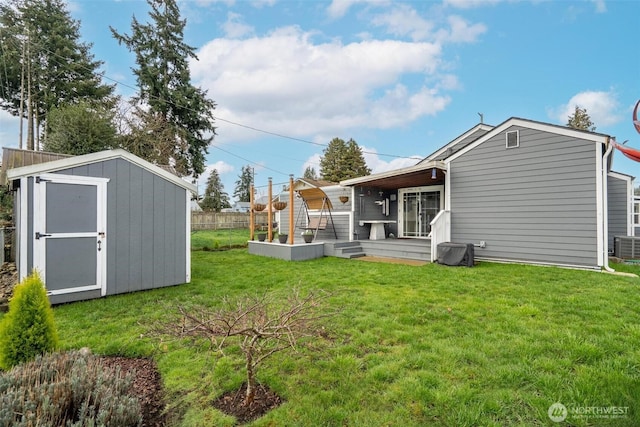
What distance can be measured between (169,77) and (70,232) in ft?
60.1

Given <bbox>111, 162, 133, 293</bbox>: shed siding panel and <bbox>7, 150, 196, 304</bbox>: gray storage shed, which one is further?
<bbox>111, 162, 133, 293</bbox>: shed siding panel

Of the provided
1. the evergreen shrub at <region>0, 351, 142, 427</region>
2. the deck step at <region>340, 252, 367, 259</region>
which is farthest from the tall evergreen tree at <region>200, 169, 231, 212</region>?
the evergreen shrub at <region>0, 351, 142, 427</region>

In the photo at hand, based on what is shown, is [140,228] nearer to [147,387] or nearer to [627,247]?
[147,387]

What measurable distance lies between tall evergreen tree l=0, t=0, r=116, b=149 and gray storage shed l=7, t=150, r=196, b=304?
15.1m

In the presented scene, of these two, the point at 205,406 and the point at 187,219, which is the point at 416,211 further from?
the point at 205,406

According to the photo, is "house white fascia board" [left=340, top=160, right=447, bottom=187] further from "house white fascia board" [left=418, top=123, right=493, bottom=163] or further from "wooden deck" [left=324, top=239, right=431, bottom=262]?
"house white fascia board" [left=418, top=123, right=493, bottom=163]

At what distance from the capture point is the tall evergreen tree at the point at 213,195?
101 ft

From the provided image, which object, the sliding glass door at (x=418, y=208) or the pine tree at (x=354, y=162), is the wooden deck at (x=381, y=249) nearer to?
the sliding glass door at (x=418, y=208)

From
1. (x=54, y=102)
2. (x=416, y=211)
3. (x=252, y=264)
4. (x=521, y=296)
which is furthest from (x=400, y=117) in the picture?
(x=54, y=102)

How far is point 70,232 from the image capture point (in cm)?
446

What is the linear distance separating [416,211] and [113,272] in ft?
29.5

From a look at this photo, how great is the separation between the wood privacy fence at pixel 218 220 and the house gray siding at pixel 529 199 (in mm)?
13391

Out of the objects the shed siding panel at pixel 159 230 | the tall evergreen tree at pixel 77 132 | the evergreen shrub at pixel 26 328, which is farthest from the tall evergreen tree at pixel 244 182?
the evergreen shrub at pixel 26 328

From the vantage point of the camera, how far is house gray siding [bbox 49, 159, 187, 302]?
15.8ft
